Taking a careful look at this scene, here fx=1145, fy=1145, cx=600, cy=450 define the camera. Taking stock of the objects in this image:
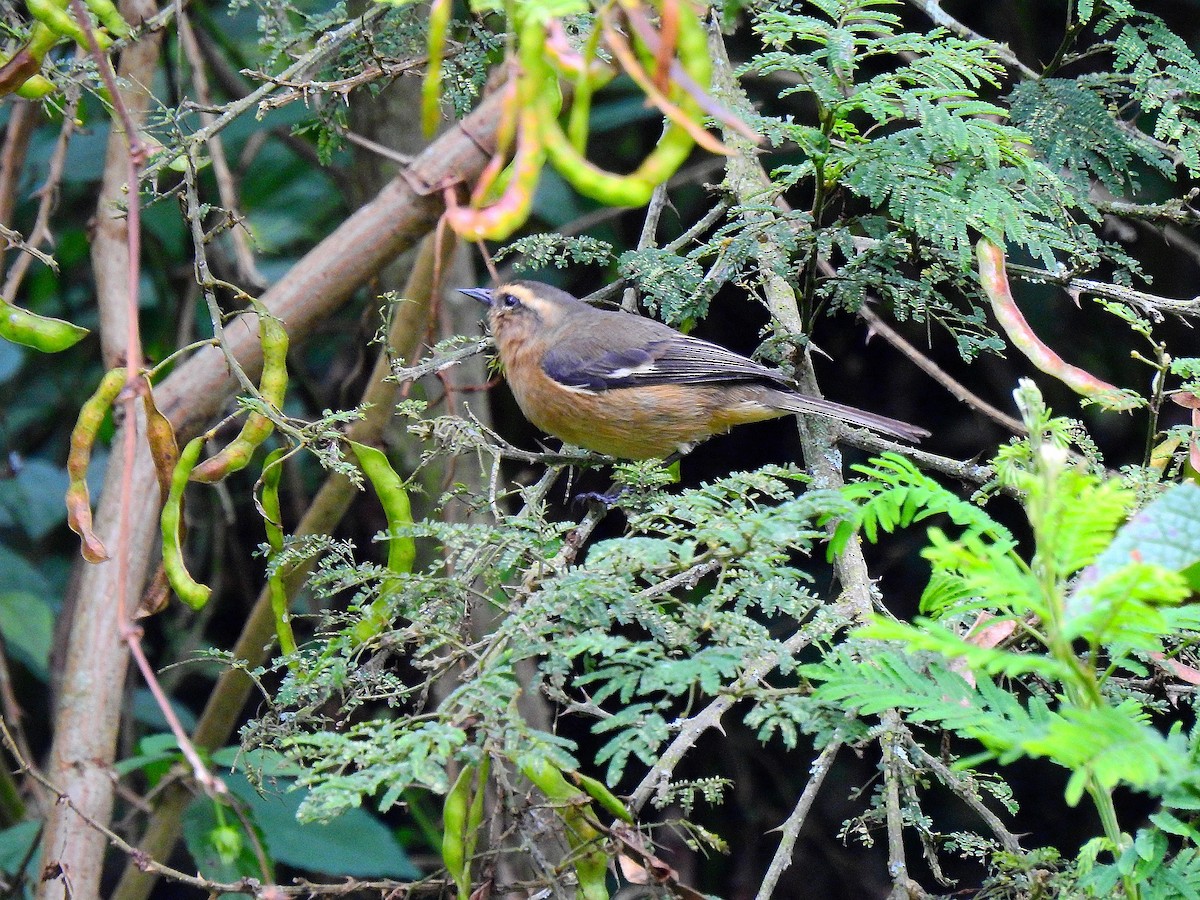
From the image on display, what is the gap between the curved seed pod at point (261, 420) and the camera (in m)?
2.31

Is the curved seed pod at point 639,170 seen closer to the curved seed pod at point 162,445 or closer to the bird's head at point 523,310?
the curved seed pod at point 162,445

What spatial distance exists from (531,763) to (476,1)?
106cm

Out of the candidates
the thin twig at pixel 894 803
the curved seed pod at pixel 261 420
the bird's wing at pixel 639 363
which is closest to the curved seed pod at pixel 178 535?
the curved seed pod at pixel 261 420

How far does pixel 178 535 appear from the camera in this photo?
7.53ft

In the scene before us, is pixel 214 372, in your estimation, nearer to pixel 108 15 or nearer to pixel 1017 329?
pixel 108 15

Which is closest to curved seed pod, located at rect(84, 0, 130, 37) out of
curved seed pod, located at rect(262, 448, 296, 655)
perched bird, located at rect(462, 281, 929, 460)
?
curved seed pod, located at rect(262, 448, 296, 655)

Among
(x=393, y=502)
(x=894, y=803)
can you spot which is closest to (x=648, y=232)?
(x=393, y=502)

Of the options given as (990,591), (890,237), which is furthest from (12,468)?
Answer: (990,591)

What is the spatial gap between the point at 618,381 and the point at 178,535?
2087 mm

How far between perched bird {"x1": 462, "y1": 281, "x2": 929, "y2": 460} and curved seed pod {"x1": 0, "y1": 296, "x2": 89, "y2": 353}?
5.80 ft

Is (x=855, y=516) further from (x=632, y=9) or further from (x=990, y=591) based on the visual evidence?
(x=632, y=9)

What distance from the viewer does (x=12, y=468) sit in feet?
16.5

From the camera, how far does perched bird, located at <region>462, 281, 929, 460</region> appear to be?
405cm

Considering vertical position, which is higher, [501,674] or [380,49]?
[380,49]
